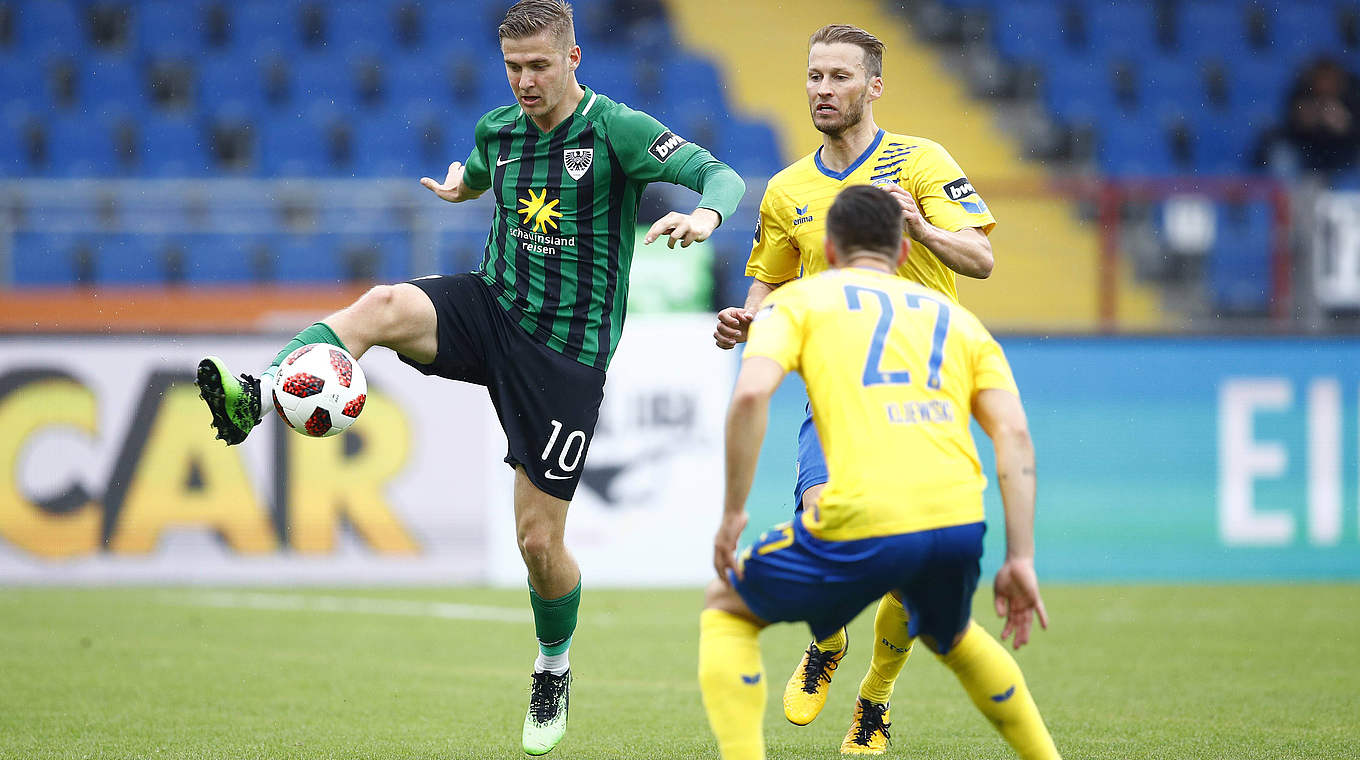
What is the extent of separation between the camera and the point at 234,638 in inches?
320

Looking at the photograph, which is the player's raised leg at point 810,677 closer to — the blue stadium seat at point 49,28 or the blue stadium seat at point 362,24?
the blue stadium seat at point 362,24

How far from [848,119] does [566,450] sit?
1559 millimetres

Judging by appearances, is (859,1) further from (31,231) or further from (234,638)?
(234,638)

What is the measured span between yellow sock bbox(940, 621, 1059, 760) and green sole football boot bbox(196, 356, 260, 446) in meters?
2.21

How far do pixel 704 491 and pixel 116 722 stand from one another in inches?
208

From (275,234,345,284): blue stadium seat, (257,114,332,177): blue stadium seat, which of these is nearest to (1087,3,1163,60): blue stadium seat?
(257,114,332,177): blue stadium seat

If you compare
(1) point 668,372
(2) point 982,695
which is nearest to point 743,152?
(1) point 668,372

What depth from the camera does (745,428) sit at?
148 inches

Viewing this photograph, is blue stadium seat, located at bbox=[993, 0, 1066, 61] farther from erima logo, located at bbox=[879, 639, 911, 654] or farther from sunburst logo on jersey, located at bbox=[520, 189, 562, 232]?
erima logo, located at bbox=[879, 639, 911, 654]

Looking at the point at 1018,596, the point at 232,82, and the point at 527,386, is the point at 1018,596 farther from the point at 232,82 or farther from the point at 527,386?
the point at 232,82

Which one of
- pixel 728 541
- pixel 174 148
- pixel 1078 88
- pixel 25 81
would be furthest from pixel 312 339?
pixel 1078 88

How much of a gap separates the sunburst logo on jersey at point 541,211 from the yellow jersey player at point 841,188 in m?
0.78

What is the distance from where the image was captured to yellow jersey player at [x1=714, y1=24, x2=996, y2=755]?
5.32 meters

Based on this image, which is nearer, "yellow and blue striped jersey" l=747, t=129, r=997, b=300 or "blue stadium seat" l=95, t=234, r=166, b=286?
"yellow and blue striped jersey" l=747, t=129, r=997, b=300
